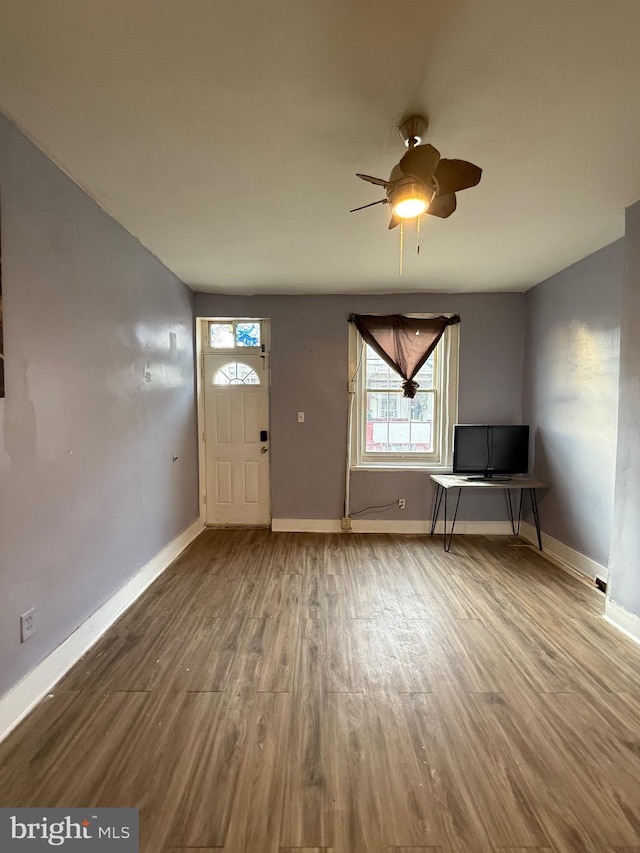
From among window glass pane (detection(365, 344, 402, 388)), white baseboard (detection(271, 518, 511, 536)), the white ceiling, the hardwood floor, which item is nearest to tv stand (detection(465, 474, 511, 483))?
white baseboard (detection(271, 518, 511, 536))

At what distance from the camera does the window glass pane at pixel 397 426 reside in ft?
13.4

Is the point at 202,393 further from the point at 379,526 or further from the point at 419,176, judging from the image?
the point at 419,176

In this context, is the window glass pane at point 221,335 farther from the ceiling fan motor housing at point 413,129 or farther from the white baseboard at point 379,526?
the ceiling fan motor housing at point 413,129

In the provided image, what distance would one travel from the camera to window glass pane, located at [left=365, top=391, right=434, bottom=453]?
4086 millimetres

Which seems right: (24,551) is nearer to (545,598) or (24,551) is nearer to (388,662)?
(388,662)

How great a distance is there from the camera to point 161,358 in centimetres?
310

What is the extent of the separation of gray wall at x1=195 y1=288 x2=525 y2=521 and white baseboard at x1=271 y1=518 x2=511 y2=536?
0.06 metres

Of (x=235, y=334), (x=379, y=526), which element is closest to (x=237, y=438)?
(x=235, y=334)

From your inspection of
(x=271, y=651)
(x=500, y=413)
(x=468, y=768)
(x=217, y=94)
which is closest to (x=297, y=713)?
(x=271, y=651)

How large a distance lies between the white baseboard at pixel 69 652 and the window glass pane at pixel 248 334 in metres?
2.27

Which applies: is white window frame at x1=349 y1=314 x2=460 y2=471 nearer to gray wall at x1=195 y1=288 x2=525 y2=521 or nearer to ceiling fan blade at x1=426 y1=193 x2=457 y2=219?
gray wall at x1=195 y1=288 x2=525 y2=521

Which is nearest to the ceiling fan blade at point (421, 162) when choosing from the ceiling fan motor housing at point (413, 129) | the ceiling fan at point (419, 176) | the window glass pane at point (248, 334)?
the ceiling fan at point (419, 176)

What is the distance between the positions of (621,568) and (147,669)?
9.26 feet

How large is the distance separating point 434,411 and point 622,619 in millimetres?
2339
